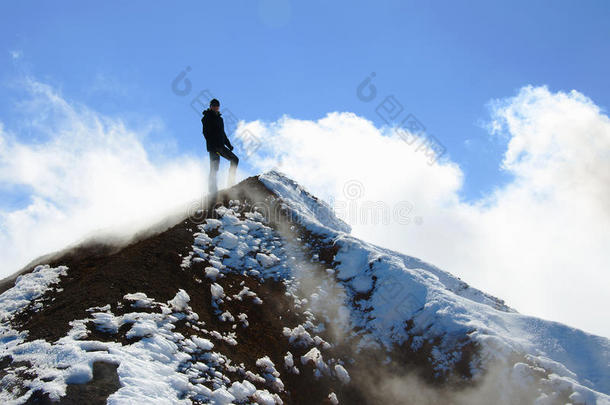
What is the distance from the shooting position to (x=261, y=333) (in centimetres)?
973

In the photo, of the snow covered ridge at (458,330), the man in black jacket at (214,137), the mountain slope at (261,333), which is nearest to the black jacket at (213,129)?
the man in black jacket at (214,137)

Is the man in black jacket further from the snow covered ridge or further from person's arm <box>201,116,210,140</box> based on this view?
the snow covered ridge

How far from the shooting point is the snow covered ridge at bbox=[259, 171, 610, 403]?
9383 mm

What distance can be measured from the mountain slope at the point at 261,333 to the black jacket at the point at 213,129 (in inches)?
133

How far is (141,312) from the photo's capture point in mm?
8188

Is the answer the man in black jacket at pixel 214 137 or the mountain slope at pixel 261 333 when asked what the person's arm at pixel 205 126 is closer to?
the man in black jacket at pixel 214 137

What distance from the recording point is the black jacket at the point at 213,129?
628 inches

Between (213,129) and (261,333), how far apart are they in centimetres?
947

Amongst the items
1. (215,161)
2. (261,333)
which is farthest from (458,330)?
(215,161)

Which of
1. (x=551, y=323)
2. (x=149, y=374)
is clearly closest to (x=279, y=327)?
(x=149, y=374)

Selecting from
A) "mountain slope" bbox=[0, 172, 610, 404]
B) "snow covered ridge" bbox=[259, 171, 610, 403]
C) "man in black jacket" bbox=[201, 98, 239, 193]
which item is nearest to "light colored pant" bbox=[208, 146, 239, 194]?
Result: "man in black jacket" bbox=[201, 98, 239, 193]

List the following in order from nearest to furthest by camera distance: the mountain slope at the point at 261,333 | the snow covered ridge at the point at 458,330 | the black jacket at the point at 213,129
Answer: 1. the mountain slope at the point at 261,333
2. the snow covered ridge at the point at 458,330
3. the black jacket at the point at 213,129

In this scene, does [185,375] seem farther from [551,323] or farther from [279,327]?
[551,323]

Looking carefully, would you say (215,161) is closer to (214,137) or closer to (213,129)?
(214,137)
